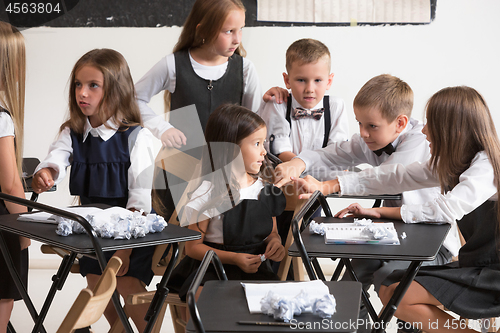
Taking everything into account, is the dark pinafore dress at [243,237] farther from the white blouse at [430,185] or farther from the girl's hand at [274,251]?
the white blouse at [430,185]

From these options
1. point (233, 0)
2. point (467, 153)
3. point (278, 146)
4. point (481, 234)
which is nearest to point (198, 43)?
point (233, 0)

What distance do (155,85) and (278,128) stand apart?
2.04 feet

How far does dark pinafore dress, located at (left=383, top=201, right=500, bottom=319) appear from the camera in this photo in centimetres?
157

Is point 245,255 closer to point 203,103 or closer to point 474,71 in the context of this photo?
point 203,103

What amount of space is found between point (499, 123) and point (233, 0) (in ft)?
6.62

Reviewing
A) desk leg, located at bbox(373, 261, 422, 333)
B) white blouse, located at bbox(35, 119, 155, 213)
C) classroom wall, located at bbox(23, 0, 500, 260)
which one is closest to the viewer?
desk leg, located at bbox(373, 261, 422, 333)

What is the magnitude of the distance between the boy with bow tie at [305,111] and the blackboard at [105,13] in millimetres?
1101

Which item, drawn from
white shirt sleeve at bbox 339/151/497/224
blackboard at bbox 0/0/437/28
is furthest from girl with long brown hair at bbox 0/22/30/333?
blackboard at bbox 0/0/437/28

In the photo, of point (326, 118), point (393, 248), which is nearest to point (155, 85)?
point (326, 118)

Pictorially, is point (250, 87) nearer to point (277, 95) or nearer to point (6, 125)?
point (277, 95)

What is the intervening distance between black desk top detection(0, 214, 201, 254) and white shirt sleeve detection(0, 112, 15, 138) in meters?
0.32

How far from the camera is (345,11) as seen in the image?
3.36 m

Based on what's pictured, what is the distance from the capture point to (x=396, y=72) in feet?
11.2

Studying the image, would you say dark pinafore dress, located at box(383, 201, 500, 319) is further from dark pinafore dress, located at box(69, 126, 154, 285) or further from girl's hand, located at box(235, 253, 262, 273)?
dark pinafore dress, located at box(69, 126, 154, 285)
